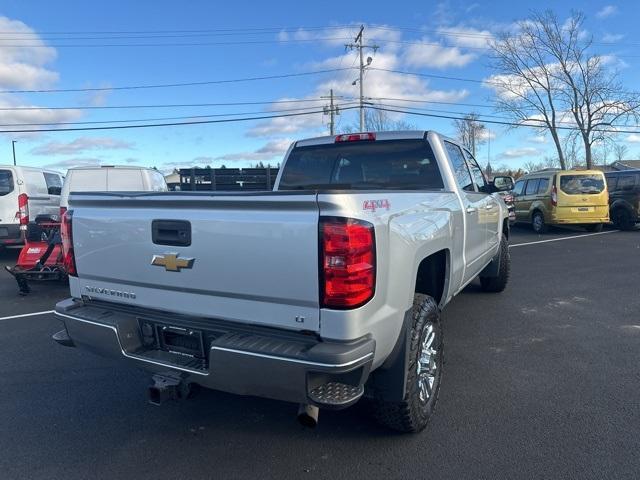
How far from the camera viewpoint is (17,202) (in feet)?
33.2

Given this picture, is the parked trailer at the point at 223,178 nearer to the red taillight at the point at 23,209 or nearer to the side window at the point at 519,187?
the side window at the point at 519,187

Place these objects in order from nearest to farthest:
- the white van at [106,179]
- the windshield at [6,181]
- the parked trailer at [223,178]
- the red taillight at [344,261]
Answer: the red taillight at [344,261] → the white van at [106,179] → the windshield at [6,181] → the parked trailer at [223,178]

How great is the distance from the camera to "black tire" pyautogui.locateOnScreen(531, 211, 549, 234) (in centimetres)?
1497

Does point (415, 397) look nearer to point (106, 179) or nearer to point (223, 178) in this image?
point (106, 179)

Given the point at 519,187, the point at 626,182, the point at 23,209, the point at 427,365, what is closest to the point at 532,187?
the point at 519,187

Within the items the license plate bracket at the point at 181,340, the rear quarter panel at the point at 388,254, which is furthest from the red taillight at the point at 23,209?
the rear quarter panel at the point at 388,254

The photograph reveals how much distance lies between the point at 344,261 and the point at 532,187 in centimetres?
1520

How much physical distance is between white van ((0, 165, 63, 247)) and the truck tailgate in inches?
321

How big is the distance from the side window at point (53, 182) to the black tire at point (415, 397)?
10750 mm

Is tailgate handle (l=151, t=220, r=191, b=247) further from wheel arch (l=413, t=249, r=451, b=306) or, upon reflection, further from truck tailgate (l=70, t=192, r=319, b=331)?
wheel arch (l=413, t=249, r=451, b=306)

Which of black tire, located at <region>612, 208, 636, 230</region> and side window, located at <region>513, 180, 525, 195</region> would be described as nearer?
black tire, located at <region>612, 208, 636, 230</region>

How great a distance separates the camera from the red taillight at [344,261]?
228 centimetres

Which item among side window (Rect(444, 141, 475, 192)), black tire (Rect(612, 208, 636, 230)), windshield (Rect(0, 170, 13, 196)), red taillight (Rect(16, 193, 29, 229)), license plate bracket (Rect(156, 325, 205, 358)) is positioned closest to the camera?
license plate bracket (Rect(156, 325, 205, 358))

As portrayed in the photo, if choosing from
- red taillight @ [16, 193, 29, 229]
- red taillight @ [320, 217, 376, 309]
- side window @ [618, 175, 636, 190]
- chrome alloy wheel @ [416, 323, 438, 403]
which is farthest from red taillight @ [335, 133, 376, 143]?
side window @ [618, 175, 636, 190]
